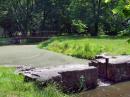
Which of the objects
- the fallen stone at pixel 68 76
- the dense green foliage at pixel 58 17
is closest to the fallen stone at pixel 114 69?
the fallen stone at pixel 68 76

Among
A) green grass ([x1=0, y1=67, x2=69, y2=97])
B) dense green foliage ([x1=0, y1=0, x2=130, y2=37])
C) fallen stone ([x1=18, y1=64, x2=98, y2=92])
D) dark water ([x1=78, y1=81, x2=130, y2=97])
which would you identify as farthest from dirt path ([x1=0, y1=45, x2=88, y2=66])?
dense green foliage ([x1=0, y1=0, x2=130, y2=37])

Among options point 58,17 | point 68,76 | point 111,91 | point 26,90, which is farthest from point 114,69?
point 58,17

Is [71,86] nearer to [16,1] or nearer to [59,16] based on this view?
[59,16]

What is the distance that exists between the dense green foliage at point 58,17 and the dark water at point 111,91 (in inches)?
1188

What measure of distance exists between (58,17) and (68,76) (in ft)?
137

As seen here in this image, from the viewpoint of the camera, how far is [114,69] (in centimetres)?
1788

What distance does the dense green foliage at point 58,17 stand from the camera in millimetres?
49400

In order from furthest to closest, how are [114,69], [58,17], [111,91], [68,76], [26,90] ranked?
[58,17]
[114,69]
[111,91]
[68,76]
[26,90]

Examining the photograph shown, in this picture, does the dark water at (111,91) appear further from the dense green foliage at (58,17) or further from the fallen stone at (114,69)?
the dense green foliage at (58,17)

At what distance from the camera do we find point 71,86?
1505 cm

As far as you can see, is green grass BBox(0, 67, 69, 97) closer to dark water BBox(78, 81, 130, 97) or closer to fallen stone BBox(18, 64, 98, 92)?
fallen stone BBox(18, 64, 98, 92)

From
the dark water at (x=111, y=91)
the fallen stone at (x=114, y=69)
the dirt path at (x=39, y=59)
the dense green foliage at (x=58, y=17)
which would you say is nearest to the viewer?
the dark water at (x=111, y=91)

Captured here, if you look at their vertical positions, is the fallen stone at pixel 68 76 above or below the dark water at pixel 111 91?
above

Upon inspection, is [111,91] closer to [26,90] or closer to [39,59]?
[26,90]
